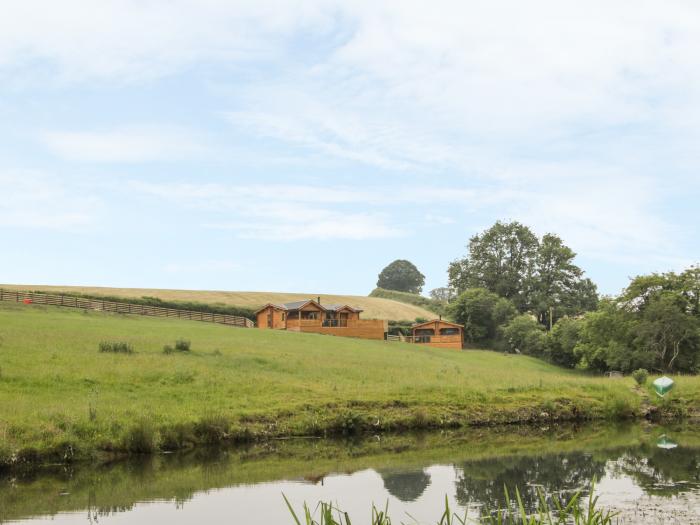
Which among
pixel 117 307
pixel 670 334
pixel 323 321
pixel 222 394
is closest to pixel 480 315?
pixel 323 321

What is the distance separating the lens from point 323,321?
288 feet

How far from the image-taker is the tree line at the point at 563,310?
230 ft

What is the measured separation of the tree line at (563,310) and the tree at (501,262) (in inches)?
5.9

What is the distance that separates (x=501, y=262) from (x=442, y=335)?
28.5 m

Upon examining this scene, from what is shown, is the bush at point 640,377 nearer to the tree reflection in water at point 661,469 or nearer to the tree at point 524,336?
the tree reflection in water at point 661,469

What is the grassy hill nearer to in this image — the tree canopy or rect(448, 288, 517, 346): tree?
rect(448, 288, 517, 346): tree

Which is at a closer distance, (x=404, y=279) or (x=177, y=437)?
(x=177, y=437)

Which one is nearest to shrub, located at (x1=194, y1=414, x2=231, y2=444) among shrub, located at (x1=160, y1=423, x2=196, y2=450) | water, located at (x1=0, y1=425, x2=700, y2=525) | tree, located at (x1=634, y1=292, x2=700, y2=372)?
shrub, located at (x1=160, y1=423, x2=196, y2=450)

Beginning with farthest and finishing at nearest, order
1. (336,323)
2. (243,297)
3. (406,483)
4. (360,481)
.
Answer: (243,297)
(336,323)
(360,481)
(406,483)

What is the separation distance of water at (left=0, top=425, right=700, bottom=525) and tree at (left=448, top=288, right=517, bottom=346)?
65.1 m

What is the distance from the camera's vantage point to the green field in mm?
28438

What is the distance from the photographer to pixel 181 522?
19.5m

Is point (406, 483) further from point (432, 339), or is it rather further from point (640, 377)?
point (432, 339)

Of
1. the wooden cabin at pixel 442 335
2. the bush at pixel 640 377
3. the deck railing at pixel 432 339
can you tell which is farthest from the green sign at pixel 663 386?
the deck railing at pixel 432 339
